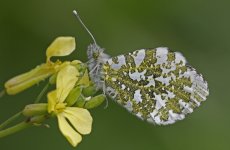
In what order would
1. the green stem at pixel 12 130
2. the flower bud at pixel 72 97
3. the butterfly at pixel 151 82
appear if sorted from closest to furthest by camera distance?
the green stem at pixel 12 130, the flower bud at pixel 72 97, the butterfly at pixel 151 82

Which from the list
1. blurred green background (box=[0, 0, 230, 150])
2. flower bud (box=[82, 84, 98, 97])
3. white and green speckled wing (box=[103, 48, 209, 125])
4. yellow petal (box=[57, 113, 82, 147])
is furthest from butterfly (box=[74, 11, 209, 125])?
blurred green background (box=[0, 0, 230, 150])

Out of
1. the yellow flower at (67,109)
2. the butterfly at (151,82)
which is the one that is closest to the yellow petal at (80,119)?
the yellow flower at (67,109)

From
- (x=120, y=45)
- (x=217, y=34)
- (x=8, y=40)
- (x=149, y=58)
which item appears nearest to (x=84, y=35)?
(x=120, y=45)

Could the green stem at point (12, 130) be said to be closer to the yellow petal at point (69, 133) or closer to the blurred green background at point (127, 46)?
the yellow petal at point (69, 133)

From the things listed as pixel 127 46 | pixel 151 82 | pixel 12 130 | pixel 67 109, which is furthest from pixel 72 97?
pixel 127 46

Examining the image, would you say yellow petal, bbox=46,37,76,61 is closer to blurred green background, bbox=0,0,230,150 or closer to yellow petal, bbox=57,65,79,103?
yellow petal, bbox=57,65,79,103

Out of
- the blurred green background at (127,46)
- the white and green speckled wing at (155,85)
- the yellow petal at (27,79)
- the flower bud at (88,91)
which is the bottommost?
the blurred green background at (127,46)

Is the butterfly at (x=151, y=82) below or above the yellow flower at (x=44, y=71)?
below

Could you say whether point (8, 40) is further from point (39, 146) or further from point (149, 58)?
point (149, 58)

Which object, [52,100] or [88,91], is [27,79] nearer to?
[52,100]
